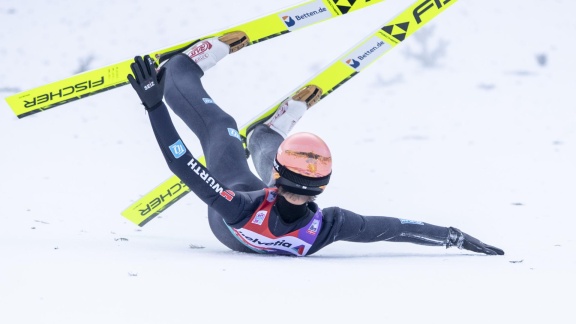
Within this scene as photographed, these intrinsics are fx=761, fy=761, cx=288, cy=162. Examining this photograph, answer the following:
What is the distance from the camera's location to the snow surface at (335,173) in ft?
8.24

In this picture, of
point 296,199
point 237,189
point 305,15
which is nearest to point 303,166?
point 296,199

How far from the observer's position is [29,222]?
414 cm

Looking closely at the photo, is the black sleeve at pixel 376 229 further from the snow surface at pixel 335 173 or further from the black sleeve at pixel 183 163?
the black sleeve at pixel 183 163

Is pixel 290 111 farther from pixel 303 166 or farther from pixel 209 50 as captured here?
pixel 303 166

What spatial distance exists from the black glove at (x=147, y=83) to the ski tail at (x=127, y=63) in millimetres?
1144

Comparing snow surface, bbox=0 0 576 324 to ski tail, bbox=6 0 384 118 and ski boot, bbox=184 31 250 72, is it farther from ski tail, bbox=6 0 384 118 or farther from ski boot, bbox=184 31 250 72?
ski boot, bbox=184 31 250 72

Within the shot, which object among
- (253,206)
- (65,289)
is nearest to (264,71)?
(253,206)

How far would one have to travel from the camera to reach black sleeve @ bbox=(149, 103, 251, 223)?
3.12 meters

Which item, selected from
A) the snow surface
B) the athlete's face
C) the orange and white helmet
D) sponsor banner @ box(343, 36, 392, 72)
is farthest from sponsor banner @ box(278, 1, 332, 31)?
the athlete's face

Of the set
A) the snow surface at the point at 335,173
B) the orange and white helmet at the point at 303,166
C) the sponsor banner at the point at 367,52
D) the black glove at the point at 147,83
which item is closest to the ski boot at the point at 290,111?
the sponsor banner at the point at 367,52

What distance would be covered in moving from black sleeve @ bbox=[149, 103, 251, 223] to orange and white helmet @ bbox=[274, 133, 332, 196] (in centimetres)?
26

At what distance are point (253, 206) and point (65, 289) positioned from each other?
1.07 metres

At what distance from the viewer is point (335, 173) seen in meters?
5.64

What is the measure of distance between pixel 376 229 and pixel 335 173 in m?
2.12
